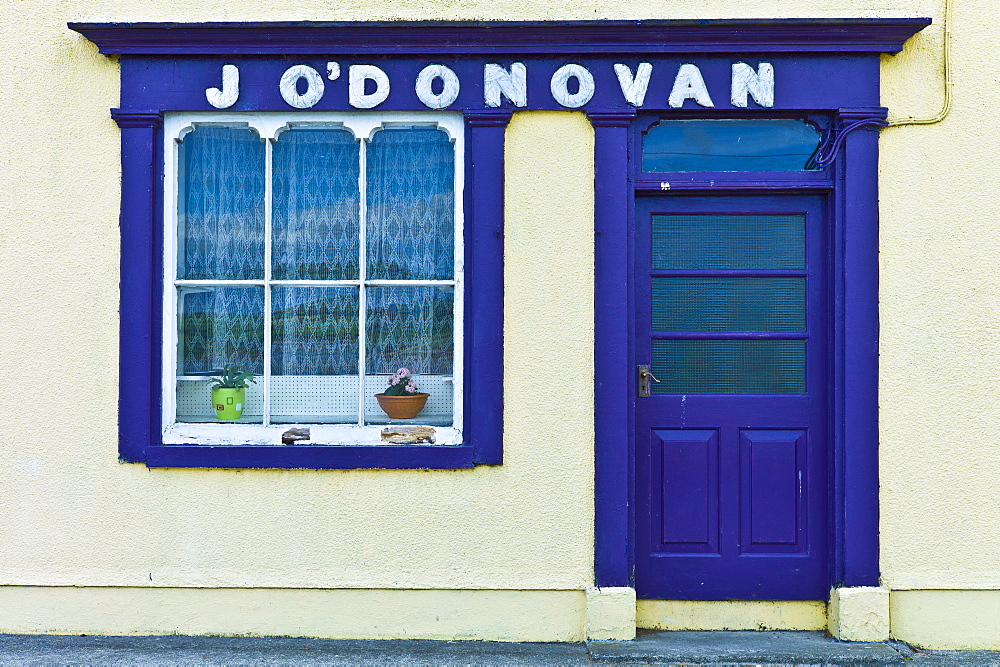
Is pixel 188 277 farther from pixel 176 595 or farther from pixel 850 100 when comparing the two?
pixel 850 100

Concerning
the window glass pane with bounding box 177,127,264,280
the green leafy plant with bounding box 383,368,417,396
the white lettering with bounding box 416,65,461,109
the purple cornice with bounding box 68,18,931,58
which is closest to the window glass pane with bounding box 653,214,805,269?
the purple cornice with bounding box 68,18,931,58

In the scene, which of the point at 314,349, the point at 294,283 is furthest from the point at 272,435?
the point at 294,283

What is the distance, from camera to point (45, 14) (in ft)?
13.6

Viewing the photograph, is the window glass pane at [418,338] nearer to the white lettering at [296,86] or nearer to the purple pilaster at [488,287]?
the purple pilaster at [488,287]

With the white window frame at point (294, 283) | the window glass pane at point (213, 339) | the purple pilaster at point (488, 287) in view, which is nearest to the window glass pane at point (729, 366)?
the purple pilaster at point (488, 287)

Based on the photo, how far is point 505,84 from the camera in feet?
13.5

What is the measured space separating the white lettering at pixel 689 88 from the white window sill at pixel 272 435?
77.2 inches

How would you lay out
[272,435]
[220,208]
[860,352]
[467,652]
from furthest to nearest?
[220,208] → [272,435] → [860,352] → [467,652]

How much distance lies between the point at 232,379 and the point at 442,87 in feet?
5.96

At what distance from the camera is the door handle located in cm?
421

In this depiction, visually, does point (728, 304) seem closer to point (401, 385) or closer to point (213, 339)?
point (401, 385)

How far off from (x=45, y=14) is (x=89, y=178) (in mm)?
840

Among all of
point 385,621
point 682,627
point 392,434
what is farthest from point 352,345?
point 682,627

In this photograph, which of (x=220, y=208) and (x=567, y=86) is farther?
(x=220, y=208)
